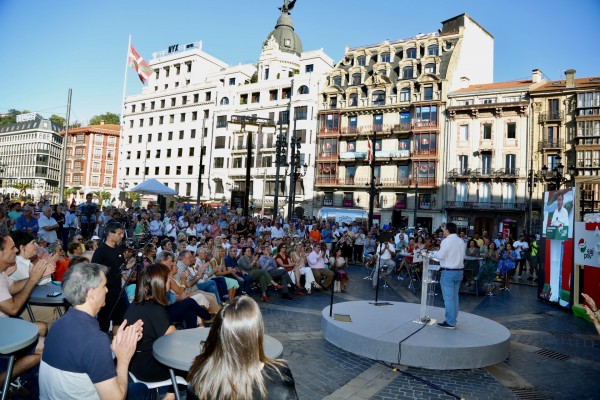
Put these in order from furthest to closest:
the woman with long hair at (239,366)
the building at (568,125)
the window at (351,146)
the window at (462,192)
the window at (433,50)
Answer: the window at (351,146), the window at (433,50), the window at (462,192), the building at (568,125), the woman with long hair at (239,366)

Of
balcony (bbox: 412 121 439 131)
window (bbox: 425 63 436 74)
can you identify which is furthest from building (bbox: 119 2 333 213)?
window (bbox: 425 63 436 74)

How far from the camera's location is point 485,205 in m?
39.5

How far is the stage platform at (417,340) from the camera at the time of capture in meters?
6.18

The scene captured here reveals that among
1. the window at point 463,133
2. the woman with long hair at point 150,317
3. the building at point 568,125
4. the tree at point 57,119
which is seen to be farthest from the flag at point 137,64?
the tree at point 57,119

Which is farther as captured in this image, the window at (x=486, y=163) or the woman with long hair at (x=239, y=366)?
the window at (x=486, y=163)

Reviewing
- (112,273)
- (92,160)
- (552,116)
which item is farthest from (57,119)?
(112,273)

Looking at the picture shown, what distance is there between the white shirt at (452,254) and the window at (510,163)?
3631cm

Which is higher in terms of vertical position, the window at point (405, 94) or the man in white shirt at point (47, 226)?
the window at point (405, 94)

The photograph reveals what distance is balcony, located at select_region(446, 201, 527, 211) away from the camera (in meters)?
37.6

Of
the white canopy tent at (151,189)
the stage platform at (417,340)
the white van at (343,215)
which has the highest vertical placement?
the white canopy tent at (151,189)

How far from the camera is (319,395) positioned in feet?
16.4

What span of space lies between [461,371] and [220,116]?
5346 cm

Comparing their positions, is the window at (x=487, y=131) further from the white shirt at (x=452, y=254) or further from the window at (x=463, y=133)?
the white shirt at (x=452, y=254)

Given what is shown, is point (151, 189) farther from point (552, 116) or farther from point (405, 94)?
point (552, 116)
